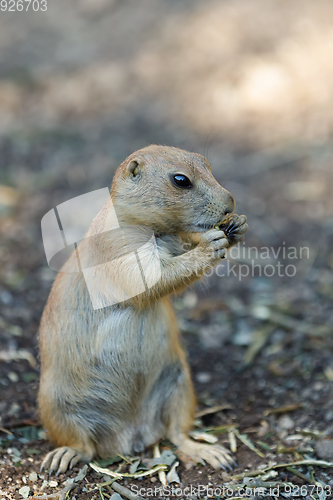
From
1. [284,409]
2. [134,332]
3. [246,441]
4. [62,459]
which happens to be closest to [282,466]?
[246,441]

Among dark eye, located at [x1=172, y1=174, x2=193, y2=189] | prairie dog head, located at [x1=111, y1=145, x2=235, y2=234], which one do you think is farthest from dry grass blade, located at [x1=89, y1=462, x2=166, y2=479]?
dark eye, located at [x1=172, y1=174, x2=193, y2=189]

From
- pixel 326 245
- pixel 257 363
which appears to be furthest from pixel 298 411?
pixel 326 245

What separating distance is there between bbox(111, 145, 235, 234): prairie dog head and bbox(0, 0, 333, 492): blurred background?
1083 mm

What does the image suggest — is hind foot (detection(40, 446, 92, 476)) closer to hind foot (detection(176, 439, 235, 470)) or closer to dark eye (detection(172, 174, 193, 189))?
hind foot (detection(176, 439, 235, 470))

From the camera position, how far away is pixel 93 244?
3459mm

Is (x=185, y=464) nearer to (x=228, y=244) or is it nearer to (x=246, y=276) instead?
(x=228, y=244)

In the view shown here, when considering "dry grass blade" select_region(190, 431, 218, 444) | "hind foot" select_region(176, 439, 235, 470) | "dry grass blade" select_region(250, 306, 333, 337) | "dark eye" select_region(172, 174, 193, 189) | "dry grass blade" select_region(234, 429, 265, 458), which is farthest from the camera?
"dry grass blade" select_region(250, 306, 333, 337)

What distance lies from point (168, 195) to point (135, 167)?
29 cm

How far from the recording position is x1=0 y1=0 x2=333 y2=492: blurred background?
480 cm

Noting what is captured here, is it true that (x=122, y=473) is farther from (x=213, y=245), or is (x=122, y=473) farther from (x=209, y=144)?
(x=209, y=144)

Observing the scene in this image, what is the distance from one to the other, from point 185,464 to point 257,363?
1548 mm

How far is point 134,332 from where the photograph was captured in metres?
3.44

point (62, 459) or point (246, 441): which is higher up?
point (62, 459)

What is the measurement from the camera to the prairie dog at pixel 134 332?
10.8ft
